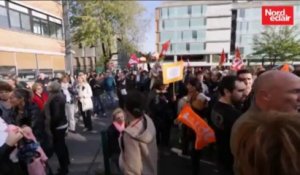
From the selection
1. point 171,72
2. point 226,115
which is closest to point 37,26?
point 171,72

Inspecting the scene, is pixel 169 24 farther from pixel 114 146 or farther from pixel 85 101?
pixel 114 146

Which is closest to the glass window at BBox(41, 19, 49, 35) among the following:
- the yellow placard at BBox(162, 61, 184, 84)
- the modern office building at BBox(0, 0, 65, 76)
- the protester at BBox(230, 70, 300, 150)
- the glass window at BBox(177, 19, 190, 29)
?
the modern office building at BBox(0, 0, 65, 76)

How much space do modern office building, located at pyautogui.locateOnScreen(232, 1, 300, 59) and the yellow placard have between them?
63.4 m

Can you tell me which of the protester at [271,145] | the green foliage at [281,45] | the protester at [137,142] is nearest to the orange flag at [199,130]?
the protester at [137,142]

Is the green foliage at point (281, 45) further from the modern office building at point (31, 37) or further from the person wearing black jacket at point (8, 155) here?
the person wearing black jacket at point (8, 155)

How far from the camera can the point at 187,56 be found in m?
74.6

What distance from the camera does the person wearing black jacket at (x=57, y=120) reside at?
512 cm

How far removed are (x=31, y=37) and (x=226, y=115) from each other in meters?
22.9

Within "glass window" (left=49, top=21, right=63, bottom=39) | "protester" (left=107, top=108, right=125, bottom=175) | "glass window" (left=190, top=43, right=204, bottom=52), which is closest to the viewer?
"protester" (left=107, top=108, right=125, bottom=175)

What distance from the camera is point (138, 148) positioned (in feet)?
9.14

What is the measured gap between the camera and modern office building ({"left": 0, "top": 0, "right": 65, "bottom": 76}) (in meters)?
19.4

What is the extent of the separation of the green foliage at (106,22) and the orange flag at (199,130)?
28.9 metres

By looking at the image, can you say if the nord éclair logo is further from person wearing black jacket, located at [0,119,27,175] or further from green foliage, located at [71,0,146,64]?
Answer: green foliage, located at [71,0,146,64]

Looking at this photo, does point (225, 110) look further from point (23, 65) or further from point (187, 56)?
point (187, 56)
